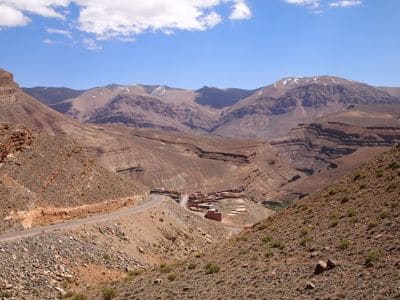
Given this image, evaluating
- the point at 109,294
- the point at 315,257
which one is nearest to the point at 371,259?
the point at 315,257

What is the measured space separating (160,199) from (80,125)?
472ft

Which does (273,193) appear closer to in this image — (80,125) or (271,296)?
(80,125)

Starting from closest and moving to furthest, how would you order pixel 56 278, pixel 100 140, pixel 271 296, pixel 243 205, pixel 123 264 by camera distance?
1. pixel 271 296
2. pixel 56 278
3. pixel 123 264
4. pixel 243 205
5. pixel 100 140

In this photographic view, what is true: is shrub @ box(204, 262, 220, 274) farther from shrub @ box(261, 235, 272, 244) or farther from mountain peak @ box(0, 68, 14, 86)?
mountain peak @ box(0, 68, 14, 86)

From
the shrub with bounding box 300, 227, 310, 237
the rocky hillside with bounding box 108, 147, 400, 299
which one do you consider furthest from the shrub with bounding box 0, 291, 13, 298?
the shrub with bounding box 300, 227, 310, 237

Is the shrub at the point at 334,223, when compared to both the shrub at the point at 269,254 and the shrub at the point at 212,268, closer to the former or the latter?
the shrub at the point at 269,254

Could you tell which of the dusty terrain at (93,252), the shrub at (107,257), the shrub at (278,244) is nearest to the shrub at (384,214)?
the shrub at (278,244)

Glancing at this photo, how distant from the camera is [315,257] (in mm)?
19125

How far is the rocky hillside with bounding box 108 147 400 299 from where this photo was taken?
16203 mm

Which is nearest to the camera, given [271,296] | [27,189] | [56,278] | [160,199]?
[271,296]

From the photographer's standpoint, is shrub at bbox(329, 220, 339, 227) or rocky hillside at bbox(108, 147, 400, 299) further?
shrub at bbox(329, 220, 339, 227)

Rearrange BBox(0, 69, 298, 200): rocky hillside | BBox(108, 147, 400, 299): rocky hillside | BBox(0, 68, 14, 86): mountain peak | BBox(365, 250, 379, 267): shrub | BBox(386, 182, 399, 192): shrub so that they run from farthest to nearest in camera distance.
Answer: BBox(0, 68, 14, 86): mountain peak → BBox(0, 69, 298, 200): rocky hillside → BBox(386, 182, 399, 192): shrub → BBox(365, 250, 379, 267): shrub → BBox(108, 147, 400, 299): rocky hillside

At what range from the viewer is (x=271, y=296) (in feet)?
54.3

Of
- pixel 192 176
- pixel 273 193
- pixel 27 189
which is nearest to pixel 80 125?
pixel 192 176
